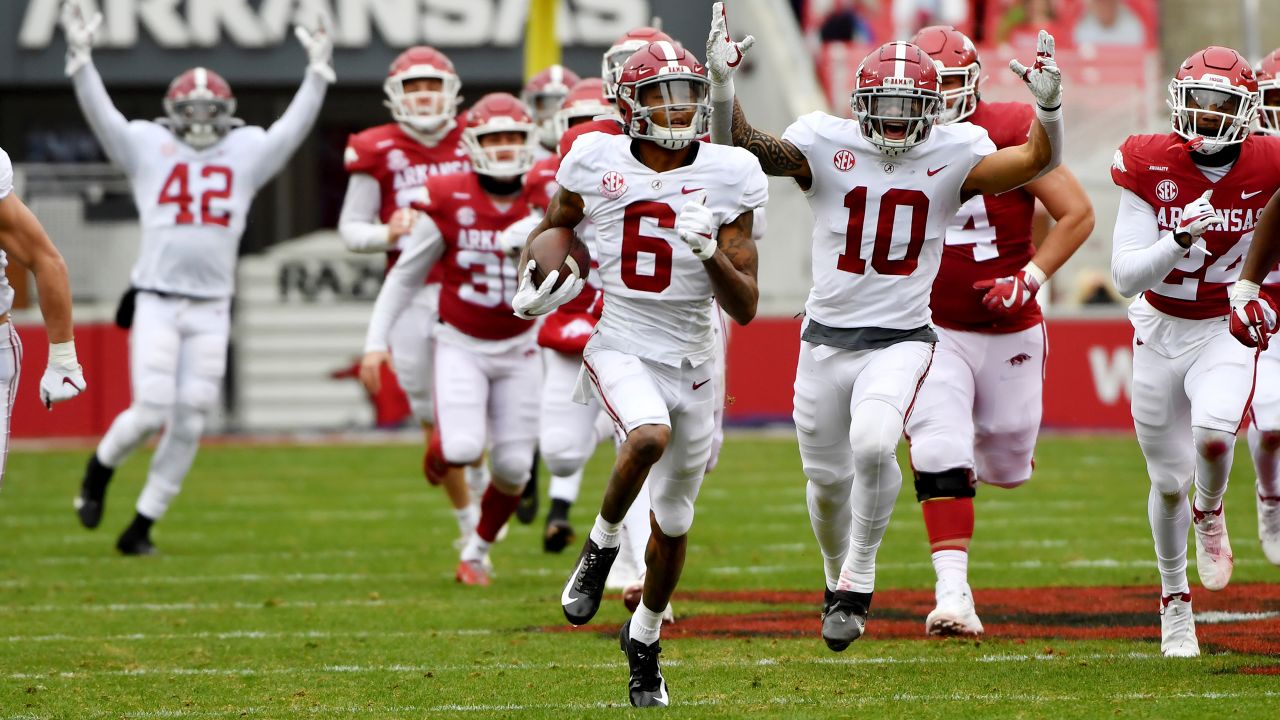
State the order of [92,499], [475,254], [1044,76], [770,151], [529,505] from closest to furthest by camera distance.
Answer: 1. [1044,76]
2. [770,151]
3. [475,254]
4. [92,499]
5. [529,505]

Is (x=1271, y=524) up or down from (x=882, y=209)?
down

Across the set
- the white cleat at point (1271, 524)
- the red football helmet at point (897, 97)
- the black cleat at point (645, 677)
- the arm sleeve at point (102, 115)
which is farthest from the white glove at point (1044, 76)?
the arm sleeve at point (102, 115)

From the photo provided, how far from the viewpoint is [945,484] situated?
19.8 ft

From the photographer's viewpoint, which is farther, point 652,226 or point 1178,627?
point 1178,627

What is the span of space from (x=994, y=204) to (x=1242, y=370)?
1.16 m

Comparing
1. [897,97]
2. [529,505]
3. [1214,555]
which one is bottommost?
[529,505]

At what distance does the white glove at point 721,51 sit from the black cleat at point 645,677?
5.04ft

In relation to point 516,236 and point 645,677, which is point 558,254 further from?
point 516,236

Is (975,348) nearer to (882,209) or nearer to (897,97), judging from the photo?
(882,209)

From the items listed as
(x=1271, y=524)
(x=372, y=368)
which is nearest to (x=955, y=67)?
(x=1271, y=524)

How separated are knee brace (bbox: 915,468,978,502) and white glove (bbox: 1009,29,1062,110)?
→ 144cm

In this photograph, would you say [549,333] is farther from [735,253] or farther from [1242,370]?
[1242,370]

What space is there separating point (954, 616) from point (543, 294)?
6.04 feet

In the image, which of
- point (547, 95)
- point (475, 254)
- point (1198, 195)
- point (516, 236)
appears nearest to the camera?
point (1198, 195)
